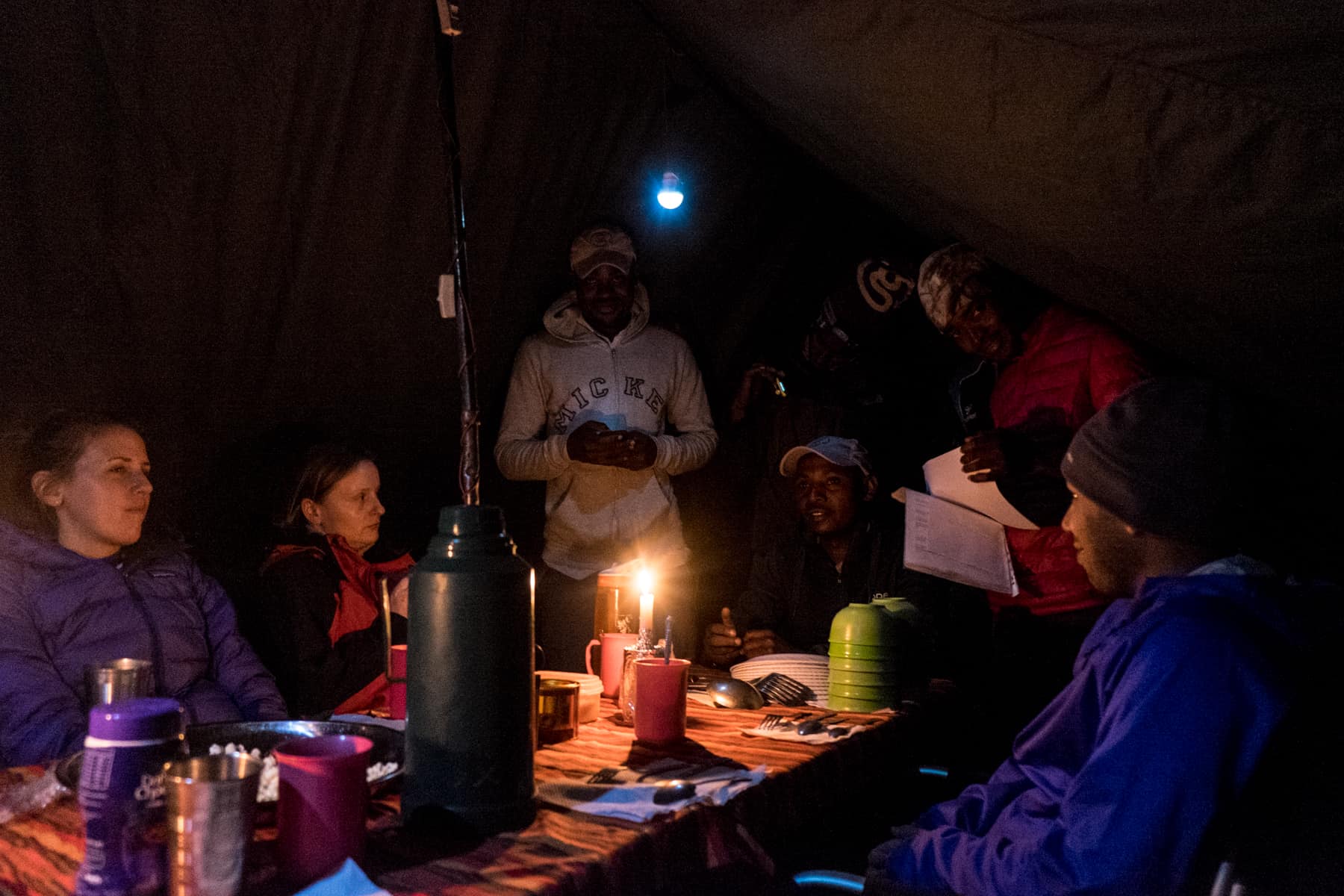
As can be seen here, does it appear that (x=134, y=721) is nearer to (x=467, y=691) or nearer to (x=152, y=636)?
(x=467, y=691)

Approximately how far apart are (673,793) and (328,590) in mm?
1616

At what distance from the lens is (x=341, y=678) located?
250 centimetres

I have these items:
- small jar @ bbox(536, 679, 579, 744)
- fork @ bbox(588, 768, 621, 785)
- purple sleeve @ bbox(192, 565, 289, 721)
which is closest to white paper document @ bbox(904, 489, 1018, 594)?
small jar @ bbox(536, 679, 579, 744)

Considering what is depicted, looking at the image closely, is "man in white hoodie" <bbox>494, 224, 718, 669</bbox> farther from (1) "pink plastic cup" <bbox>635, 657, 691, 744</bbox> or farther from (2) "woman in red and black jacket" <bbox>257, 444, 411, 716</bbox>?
(1) "pink plastic cup" <bbox>635, 657, 691, 744</bbox>

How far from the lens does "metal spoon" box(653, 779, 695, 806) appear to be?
136 cm

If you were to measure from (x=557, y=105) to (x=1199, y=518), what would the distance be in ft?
7.85

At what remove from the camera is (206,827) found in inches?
37.6

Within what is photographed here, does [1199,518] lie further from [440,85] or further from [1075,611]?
[440,85]

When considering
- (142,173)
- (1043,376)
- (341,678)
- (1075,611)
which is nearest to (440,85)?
(142,173)

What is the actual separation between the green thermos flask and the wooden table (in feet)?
0.16

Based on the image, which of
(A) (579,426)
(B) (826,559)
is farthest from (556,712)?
(B) (826,559)

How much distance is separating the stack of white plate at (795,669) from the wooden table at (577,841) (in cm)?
48

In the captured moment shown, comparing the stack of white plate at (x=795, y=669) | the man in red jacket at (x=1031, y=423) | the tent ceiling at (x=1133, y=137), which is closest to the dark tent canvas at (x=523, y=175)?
the tent ceiling at (x=1133, y=137)

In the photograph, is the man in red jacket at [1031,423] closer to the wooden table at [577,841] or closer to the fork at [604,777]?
the wooden table at [577,841]
